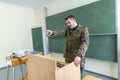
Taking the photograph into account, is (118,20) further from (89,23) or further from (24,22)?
(24,22)

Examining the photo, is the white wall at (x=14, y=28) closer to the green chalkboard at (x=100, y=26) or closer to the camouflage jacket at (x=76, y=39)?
the green chalkboard at (x=100, y=26)

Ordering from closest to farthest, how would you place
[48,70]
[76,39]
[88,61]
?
[48,70]
[76,39]
[88,61]

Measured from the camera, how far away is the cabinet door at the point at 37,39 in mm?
4429

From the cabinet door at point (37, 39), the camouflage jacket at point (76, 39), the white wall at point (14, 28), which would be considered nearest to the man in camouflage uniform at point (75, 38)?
the camouflage jacket at point (76, 39)

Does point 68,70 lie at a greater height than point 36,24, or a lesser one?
lesser

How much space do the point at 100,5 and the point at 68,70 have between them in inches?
79.1

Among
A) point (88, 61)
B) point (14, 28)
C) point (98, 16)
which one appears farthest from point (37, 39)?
point (98, 16)

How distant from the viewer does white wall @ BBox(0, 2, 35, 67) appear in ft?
12.7

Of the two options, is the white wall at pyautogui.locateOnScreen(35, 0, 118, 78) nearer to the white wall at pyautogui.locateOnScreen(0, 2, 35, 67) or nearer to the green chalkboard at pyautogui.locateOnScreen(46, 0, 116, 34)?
the green chalkboard at pyautogui.locateOnScreen(46, 0, 116, 34)

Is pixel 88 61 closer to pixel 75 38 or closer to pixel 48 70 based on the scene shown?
pixel 75 38

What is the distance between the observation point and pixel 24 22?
14.7ft

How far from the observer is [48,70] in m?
0.99

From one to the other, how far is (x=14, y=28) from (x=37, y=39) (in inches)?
40.0

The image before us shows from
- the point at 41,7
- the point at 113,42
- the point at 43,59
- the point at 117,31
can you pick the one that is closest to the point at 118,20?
the point at 117,31
